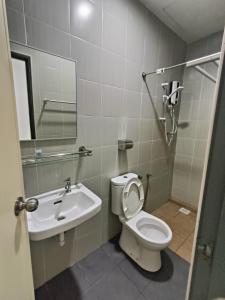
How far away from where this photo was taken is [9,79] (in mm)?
611

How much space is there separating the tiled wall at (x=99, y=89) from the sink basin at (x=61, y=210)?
11 centimetres

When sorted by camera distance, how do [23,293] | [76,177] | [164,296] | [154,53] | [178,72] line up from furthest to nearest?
[178,72] < [154,53] < [76,177] < [164,296] < [23,293]

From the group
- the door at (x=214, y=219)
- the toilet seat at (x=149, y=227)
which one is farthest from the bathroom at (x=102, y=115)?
the door at (x=214, y=219)

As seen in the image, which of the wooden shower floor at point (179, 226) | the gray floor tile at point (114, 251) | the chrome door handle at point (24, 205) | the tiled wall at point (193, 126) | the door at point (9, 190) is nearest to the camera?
the door at point (9, 190)

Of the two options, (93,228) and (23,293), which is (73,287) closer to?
(93,228)

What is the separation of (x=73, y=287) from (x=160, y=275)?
81 centimetres

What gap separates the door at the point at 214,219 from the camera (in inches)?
16.0

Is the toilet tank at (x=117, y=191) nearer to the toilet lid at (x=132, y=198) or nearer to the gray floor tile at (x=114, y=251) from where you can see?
the toilet lid at (x=132, y=198)

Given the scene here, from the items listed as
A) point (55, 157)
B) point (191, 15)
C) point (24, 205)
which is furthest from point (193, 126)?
point (24, 205)

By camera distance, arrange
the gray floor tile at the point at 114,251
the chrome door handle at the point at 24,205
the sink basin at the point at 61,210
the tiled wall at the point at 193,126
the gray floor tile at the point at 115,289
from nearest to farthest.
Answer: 1. the chrome door handle at the point at 24,205
2. the sink basin at the point at 61,210
3. the gray floor tile at the point at 115,289
4. the gray floor tile at the point at 114,251
5. the tiled wall at the point at 193,126

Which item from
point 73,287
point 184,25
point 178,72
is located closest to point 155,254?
point 73,287

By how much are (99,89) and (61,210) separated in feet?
3.66

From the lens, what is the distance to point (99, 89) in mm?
1377

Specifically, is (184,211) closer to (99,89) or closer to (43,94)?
(99,89)
